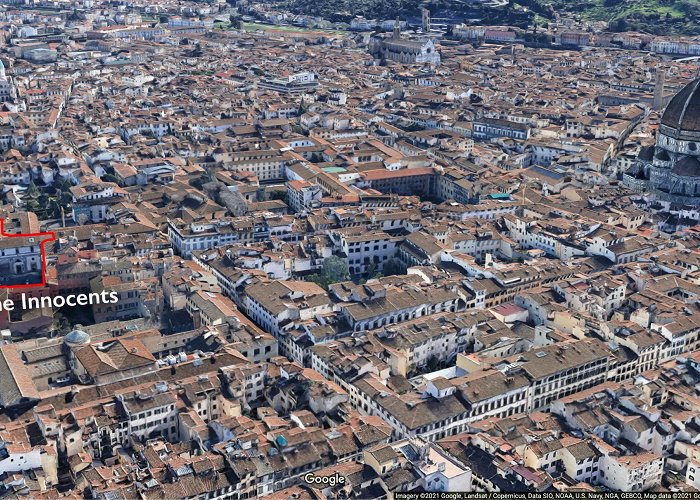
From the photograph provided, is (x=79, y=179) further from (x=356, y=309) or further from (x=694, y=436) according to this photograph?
(x=694, y=436)

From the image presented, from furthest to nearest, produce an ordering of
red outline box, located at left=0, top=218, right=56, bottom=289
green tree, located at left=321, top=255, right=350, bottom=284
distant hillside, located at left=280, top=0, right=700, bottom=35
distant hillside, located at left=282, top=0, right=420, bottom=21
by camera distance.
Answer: distant hillside, located at left=282, top=0, right=420, bottom=21 < distant hillside, located at left=280, top=0, right=700, bottom=35 < green tree, located at left=321, top=255, right=350, bottom=284 < red outline box, located at left=0, top=218, right=56, bottom=289

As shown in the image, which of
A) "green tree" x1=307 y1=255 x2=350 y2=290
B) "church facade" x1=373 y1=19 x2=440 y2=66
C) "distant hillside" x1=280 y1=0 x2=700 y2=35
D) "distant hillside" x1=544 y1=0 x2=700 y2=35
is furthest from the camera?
"distant hillside" x1=280 y1=0 x2=700 y2=35

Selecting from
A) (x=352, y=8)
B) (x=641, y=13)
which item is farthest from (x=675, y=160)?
(x=352, y=8)

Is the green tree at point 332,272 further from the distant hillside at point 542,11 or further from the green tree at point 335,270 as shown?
the distant hillside at point 542,11

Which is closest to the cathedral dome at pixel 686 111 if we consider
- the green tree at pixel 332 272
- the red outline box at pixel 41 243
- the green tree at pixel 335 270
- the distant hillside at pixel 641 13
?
the green tree at pixel 332 272

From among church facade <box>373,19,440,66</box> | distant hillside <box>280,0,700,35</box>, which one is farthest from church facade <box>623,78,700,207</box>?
distant hillside <box>280,0,700,35</box>

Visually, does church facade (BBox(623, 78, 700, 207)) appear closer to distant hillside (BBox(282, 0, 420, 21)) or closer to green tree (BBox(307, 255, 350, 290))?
green tree (BBox(307, 255, 350, 290))

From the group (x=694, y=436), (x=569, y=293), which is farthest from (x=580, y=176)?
(x=694, y=436)

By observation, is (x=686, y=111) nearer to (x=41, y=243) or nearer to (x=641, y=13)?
(x=41, y=243)
